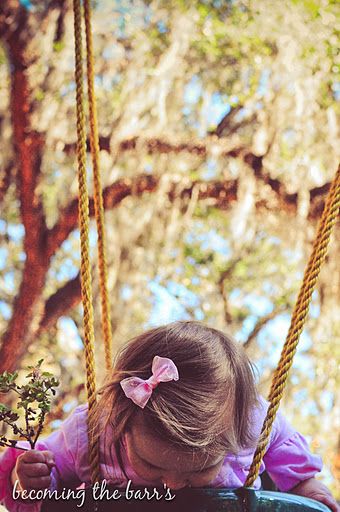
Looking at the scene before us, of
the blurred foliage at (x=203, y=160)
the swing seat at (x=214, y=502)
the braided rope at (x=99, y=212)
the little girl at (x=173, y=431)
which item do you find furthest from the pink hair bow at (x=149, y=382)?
the blurred foliage at (x=203, y=160)

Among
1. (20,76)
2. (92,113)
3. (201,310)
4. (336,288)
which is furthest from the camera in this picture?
(201,310)

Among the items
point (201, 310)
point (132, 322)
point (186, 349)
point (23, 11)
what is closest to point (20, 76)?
point (23, 11)

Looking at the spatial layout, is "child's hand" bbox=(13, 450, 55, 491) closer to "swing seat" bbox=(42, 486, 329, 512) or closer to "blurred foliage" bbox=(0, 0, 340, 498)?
"swing seat" bbox=(42, 486, 329, 512)

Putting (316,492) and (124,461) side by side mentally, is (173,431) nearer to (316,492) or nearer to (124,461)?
(124,461)

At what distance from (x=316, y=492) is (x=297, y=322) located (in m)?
0.32

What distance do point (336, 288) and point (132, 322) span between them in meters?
1.35

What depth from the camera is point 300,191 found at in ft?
12.5

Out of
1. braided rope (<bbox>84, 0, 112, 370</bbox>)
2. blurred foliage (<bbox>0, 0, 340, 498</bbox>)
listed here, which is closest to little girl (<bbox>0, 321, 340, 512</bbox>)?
braided rope (<bbox>84, 0, 112, 370</bbox>)

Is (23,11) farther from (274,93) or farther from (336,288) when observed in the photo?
(336,288)

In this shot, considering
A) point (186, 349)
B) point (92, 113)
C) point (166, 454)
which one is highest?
point (92, 113)

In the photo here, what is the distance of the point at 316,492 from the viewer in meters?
1.12

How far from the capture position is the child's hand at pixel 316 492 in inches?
→ 42.6

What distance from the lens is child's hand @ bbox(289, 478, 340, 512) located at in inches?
42.6

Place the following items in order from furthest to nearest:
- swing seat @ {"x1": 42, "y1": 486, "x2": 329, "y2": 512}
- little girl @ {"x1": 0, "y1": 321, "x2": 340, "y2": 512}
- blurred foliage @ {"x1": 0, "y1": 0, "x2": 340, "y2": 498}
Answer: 1. blurred foliage @ {"x1": 0, "y1": 0, "x2": 340, "y2": 498}
2. little girl @ {"x1": 0, "y1": 321, "x2": 340, "y2": 512}
3. swing seat @ {"x1": 42, "y1": 486, "x2": 329, "y2": 512}
